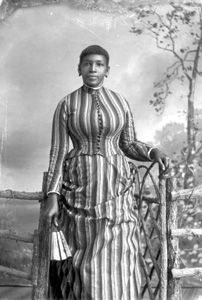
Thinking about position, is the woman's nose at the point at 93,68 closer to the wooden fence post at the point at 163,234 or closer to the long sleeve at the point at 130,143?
the long sleeve at the point at 130,143

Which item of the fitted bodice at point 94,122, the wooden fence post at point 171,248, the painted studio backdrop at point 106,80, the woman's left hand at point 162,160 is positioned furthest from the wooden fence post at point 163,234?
the painted studio backdrop at point 106,80

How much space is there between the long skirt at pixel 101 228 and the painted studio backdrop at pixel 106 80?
7.77 feet

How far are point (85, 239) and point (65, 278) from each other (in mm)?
237

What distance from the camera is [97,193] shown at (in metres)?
2.46

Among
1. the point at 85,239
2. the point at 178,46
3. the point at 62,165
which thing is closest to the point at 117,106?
the point at 62,165

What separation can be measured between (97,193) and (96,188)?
1.0 inches

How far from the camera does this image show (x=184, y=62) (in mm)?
4992

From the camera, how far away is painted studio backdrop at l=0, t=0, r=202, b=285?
15.9ft

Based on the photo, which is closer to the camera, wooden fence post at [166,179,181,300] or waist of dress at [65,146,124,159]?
waist of dress at [65,146,124,159]

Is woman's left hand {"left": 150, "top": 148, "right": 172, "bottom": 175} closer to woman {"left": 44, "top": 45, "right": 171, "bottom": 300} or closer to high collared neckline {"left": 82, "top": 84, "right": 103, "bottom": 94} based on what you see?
woman {"left": 44, "top": 45, "right": 171, "bottom": 300}

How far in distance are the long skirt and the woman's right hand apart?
0.10 metres

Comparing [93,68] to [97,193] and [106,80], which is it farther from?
[106,80]

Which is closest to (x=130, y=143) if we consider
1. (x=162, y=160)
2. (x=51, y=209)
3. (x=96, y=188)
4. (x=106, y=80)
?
(x=162, y=160)

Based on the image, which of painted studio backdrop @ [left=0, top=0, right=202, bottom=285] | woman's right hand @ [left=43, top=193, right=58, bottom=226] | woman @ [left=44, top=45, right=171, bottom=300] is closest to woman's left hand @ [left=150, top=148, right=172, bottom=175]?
woman @ [left=44, top=45, right=171, bottom=300]
